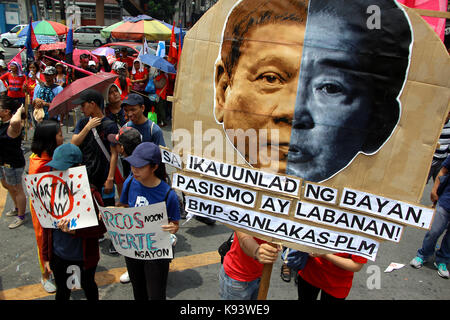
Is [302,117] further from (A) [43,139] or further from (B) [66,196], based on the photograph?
(A) [43,139]

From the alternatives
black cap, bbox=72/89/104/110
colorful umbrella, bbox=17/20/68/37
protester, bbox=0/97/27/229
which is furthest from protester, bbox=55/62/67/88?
black cap, bbox=72/89/104/110

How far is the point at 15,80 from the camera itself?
26.0 ft

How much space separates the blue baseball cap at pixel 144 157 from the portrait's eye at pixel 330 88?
4.18 feet

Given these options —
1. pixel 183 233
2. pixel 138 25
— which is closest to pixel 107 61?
pixel 138 25

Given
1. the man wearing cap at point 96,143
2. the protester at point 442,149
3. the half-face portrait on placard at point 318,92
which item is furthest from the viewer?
the protester at point 442,149

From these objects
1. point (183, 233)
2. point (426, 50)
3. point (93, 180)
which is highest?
point (426, 50)

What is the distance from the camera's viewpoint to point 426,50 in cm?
149

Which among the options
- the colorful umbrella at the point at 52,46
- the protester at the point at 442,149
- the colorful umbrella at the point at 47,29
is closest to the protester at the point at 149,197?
the protester at the point at 442,149

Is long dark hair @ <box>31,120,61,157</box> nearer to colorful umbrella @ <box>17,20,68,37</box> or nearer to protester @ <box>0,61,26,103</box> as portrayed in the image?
protester @ <box>0,61,26,103</box>

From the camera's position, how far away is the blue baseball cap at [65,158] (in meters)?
2.36

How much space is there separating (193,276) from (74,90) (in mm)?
2586

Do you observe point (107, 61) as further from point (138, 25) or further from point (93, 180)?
point (93, 180)

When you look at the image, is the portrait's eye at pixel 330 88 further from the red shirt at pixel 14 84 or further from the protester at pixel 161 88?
the red shirt at pixel 14 84
